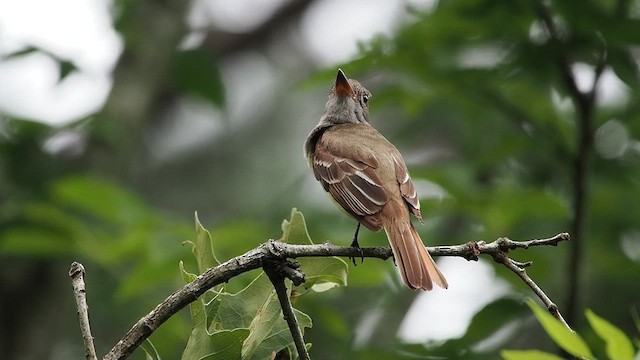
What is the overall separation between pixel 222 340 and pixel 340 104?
3462 millimetres

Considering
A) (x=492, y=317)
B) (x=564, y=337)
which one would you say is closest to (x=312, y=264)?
(x=564, y=337)

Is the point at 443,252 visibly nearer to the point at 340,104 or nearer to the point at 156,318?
the point at 156,318

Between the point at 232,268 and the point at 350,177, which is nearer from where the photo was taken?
the point at 232,268

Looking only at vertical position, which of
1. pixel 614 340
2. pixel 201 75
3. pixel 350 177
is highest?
pixel 201 75

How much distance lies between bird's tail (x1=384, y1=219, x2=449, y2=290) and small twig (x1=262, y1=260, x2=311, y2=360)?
2.36ft

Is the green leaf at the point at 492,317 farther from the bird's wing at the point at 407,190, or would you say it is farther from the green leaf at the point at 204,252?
the green leaf at the point at 204,252

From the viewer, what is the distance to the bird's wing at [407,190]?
178 inches

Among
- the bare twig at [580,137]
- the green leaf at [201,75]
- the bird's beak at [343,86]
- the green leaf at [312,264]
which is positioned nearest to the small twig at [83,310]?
the green leaf at [312,264]

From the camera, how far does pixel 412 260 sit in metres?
3.68

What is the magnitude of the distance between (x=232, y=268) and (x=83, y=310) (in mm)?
394

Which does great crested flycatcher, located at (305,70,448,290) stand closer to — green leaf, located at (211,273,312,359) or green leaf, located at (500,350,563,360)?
green leaf, located at (211,273,312,359)

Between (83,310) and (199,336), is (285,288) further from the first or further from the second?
(83,310)

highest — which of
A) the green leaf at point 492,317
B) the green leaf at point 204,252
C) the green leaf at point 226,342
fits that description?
the green leaf at point 204,252

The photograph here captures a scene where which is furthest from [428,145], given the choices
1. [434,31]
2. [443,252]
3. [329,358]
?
[443,252]
